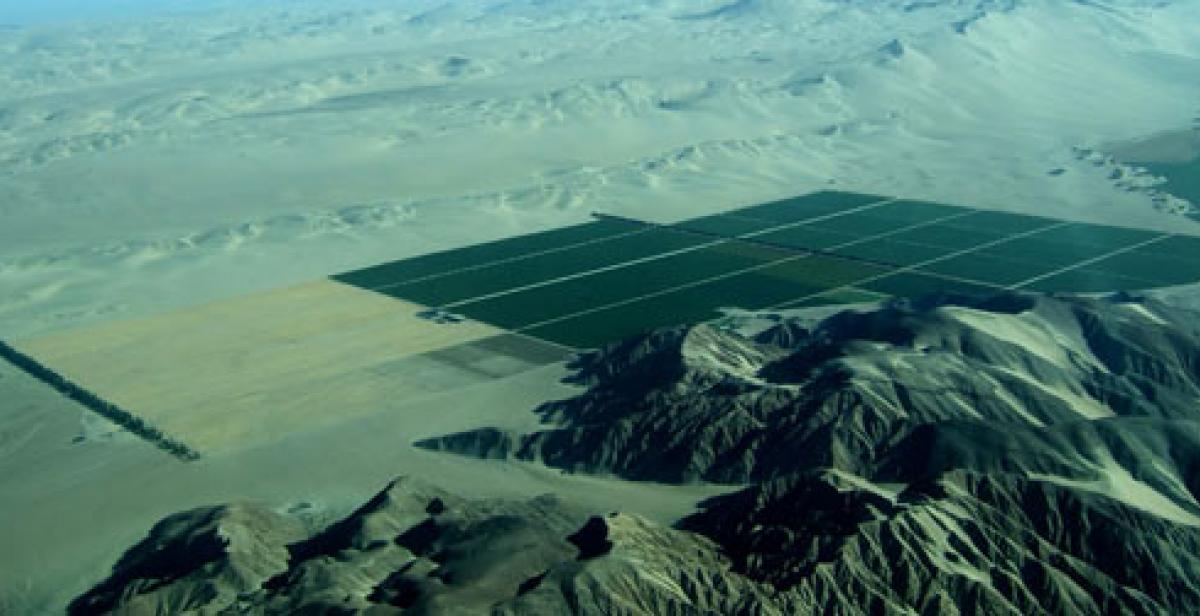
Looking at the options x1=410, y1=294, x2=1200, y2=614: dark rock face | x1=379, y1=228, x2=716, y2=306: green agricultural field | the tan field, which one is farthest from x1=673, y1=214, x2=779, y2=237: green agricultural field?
x1=410, y1=294, x2=1200, y2=614: dark rock face

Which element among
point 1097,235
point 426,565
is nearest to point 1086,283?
point 1097,235

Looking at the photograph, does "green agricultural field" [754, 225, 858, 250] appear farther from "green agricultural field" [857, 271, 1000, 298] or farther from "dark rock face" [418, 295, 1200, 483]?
"dark rock face" [418, 295, 1200, 483]

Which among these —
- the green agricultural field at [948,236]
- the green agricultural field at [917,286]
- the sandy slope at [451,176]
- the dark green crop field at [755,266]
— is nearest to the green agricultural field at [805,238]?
the dark green crop field at [755,266]

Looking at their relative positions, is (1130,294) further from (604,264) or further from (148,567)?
(148,567)

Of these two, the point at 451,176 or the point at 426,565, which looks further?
the point at 451,176

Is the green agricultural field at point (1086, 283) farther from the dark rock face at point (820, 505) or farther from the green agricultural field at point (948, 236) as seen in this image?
the dark rock face at point (820, 505)

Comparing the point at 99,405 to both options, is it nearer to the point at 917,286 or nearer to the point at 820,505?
the point at 820,505
